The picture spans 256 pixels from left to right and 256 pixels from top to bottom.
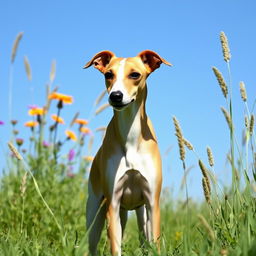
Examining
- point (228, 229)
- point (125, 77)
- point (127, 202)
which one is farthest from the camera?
point (127, 202)

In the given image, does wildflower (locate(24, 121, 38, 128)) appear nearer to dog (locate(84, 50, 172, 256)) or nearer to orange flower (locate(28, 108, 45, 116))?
orange flower (locate(28, 108, 45, 116))

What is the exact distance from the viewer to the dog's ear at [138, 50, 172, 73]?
13.5ft

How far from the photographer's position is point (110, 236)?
3816 millimetres

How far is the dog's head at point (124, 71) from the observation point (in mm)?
3618

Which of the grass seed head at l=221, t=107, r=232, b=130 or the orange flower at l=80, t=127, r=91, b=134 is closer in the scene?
the grass seed head at l=221, t=107, r=232, b=130

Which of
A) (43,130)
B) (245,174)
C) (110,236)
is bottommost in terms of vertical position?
(110,236)

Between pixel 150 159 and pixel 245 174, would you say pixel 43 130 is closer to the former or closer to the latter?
pixel 150 159

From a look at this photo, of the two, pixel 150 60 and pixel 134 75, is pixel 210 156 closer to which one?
pixel 134 75

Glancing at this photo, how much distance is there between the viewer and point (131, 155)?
3906 mm

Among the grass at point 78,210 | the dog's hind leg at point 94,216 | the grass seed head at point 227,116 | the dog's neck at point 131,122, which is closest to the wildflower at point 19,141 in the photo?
the grass at point 78,210

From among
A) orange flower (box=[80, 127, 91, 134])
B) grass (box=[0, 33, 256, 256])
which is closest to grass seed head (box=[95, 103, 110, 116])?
grass (box=[0, 33, 256, 256])

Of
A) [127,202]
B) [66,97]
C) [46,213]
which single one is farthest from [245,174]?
[66,97]

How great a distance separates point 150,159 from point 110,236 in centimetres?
68

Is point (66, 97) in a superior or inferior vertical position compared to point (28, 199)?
superior
